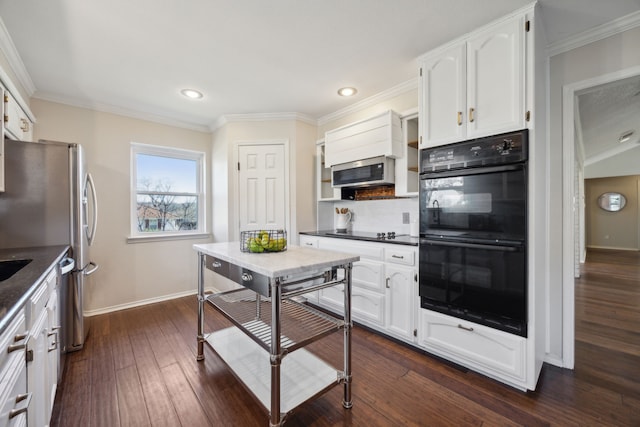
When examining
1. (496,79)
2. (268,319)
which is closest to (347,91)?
(496,79)

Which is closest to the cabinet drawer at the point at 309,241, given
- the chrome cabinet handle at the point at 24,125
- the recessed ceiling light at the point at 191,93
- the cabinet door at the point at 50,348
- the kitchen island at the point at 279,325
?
the kitchen island at the point at 279,325

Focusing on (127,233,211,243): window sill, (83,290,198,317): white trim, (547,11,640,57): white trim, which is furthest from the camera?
(127,233,211,243): window sill

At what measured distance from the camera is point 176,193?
375cm

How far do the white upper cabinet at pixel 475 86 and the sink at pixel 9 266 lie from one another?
2.84m

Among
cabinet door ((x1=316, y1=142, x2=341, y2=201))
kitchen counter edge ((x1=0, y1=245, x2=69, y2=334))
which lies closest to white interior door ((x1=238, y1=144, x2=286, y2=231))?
cabinet door ((x1=316, y1=142, x2=341, y2=201))

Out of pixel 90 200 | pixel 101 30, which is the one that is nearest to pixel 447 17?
pixel 101 30

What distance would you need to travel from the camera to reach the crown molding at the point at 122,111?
9.38ft

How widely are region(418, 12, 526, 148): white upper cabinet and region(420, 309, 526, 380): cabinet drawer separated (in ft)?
4.52

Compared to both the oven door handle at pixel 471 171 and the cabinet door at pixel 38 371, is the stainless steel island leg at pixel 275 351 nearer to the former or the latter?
the cabinet door at pixel 38 371

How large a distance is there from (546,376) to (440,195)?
1502mm

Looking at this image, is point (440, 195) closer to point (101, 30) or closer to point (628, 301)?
point (101, 30)

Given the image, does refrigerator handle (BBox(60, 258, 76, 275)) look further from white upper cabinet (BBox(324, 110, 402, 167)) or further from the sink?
white upper cabinet (BBox(324, 110, 402, 167))

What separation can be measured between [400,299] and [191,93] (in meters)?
3.02

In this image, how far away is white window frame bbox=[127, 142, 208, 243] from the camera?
337 centimetres
